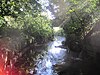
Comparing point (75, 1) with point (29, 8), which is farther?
point (75, 1)

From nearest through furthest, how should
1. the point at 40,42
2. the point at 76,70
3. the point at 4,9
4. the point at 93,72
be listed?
1. the point at 4,9
2. the point at 93,72
3. the point at 76,70
4. the point at 40,42

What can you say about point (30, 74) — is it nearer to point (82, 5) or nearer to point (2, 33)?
point (2, 33)

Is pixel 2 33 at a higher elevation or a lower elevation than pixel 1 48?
higher

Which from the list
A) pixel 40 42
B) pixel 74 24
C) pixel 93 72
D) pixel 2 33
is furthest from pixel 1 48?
pixel 40 42

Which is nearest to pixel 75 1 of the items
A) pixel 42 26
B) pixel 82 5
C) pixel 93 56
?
pixel 82 5

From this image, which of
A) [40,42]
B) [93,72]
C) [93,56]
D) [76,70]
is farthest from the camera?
[40,42]

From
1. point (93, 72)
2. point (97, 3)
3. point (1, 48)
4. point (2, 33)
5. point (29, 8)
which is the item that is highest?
point (97, 3)

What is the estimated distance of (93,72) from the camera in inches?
872

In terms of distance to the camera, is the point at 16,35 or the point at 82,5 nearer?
the point at 16,35

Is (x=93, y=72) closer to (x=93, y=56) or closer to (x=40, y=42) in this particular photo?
(x=93, y=56)

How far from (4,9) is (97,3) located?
16.5 m

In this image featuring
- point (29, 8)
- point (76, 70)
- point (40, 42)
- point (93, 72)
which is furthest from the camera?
point (40, 42)

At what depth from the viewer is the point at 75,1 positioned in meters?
31.2

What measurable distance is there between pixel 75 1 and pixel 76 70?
446 inches
